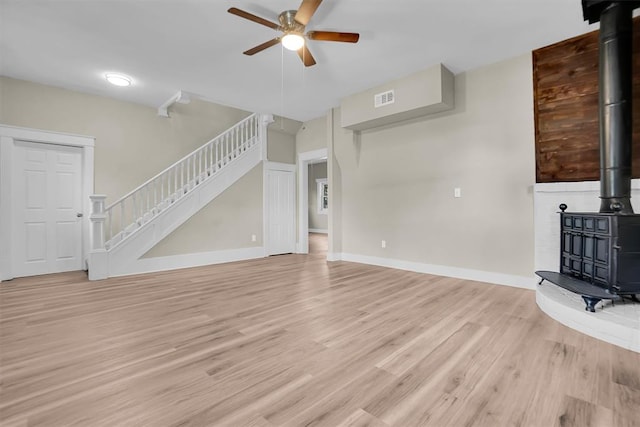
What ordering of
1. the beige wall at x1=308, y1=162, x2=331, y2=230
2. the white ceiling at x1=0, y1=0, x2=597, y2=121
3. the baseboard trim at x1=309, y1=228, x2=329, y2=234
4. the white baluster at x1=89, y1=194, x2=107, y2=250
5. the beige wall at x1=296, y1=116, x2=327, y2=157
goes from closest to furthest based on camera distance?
1. the white ceiling at x1=0, y1=0, x2=597, y2=121
2. the white baluster at x1=89, y1=194, x2=107, y2=250
3. the beige wall at x1=296, y1=116, x2=327, y2=157
4. the baseboard trim at x1=309, y1=228, x2=329, y2=234
5. the beige wall at x1=308, y1=162, x2=331, y2=230

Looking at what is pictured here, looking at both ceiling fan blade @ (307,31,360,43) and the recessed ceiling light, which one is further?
the recessed ceiling light

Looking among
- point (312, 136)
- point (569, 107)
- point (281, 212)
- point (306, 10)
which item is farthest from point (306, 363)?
point (312, 136)

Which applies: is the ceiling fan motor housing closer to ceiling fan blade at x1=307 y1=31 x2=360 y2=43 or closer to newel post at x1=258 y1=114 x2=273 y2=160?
ceiling fan blade at x1=307 y1=31 x2=360 y2=43

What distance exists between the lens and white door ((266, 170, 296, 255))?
21.5ft

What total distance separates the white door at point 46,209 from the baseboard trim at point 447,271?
4402 millimetres

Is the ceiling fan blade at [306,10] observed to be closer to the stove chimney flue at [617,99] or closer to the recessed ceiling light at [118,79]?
the stove chimney flue at [617,99]

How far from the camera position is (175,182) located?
205 inches

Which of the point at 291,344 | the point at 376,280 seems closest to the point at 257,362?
the point at 291,344

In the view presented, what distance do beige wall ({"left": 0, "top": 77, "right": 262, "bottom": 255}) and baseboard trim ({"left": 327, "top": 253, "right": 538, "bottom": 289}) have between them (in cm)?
213

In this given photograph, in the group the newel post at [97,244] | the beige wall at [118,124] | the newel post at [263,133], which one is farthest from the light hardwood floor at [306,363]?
the newel post at [263,133]

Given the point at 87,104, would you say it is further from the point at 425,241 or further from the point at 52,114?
the point at 425,241

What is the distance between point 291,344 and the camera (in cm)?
216

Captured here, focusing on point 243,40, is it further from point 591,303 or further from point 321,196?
point 321,196

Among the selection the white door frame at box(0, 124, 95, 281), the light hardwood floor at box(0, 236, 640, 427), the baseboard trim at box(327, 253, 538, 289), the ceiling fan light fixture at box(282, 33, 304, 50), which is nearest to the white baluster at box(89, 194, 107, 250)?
the light hardwood floor at box(0, 236, 640, 427)
